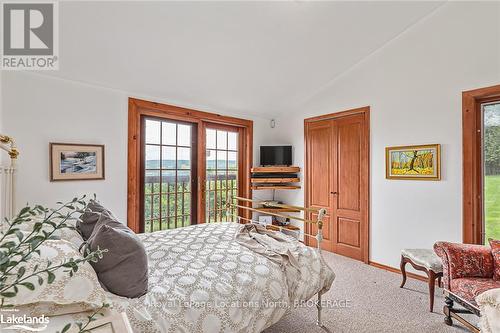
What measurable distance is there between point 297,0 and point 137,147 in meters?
2.55

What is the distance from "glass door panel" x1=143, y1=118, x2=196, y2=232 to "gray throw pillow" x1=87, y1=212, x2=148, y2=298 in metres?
2.27

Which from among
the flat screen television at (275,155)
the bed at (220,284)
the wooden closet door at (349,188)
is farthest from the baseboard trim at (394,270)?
the flat screen television at (275,155)

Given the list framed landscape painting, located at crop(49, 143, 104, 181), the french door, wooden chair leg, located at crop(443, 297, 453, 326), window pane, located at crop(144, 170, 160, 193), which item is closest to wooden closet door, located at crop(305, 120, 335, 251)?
the french door

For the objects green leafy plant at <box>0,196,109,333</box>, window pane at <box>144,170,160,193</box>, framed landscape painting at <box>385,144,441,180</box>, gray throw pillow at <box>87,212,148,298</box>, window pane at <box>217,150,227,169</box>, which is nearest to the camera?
green leafy plant at <box>0,196,109,333</box>

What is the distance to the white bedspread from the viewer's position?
136cm

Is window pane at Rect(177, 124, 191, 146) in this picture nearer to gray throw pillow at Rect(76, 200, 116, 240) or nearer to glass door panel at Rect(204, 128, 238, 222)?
Result: glass door panel at Rect(204, 128, 238, 222)

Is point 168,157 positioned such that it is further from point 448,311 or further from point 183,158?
point 448,311

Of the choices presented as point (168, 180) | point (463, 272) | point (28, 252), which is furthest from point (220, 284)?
point (168, 180)

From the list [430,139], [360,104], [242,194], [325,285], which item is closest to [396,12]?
[360,104]

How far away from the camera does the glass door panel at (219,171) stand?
4.29m

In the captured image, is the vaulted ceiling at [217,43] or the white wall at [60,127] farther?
the white wall at [60,127]

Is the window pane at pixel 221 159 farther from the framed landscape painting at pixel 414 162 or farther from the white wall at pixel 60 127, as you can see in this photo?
the framed landscape painting at pixel 414 162

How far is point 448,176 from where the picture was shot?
9.92 feet

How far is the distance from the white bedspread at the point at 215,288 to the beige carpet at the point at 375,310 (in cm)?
42
